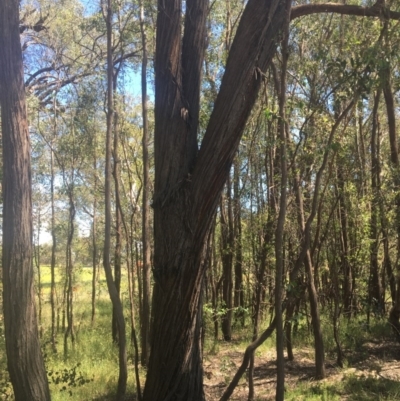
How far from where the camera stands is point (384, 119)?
16062 mm

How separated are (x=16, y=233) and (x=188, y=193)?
90.5 inches

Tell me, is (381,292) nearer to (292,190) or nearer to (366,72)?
(292,190)

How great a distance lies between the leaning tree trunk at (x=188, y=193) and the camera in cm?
386

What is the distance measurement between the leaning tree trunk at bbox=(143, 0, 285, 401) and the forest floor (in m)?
3.29

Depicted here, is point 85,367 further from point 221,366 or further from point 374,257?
point 374,257

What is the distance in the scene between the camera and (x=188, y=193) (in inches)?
155

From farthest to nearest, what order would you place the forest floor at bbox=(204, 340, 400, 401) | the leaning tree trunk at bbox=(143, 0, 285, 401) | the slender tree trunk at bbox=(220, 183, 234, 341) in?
the slender tree trunk at bbox=(220, 183, 234, 341), the forest floor at bbox=(204, 340, 400, 401), the leaning tree trunk at bbox=(143, 0, 285, 401)

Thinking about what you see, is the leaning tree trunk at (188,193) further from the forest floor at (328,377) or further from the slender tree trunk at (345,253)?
the slender tree trunk at (345,253)

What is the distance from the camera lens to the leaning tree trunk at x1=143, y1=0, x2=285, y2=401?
152 inches

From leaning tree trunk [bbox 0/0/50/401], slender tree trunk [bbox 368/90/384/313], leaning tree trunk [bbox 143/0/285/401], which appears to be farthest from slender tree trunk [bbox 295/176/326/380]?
leaning tree trunk [bbox 0/0/50/401]

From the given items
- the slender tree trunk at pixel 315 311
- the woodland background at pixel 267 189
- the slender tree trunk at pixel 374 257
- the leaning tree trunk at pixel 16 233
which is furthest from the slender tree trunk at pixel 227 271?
the leaning tree trunk at pixel 16 233

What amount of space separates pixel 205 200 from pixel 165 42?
58.5 inches

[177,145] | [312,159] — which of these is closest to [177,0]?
[177,145]

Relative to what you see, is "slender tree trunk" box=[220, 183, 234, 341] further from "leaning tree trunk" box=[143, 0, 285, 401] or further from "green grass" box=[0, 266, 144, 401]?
"leaning tree trunk" box=[143, 0, 285, 401]
